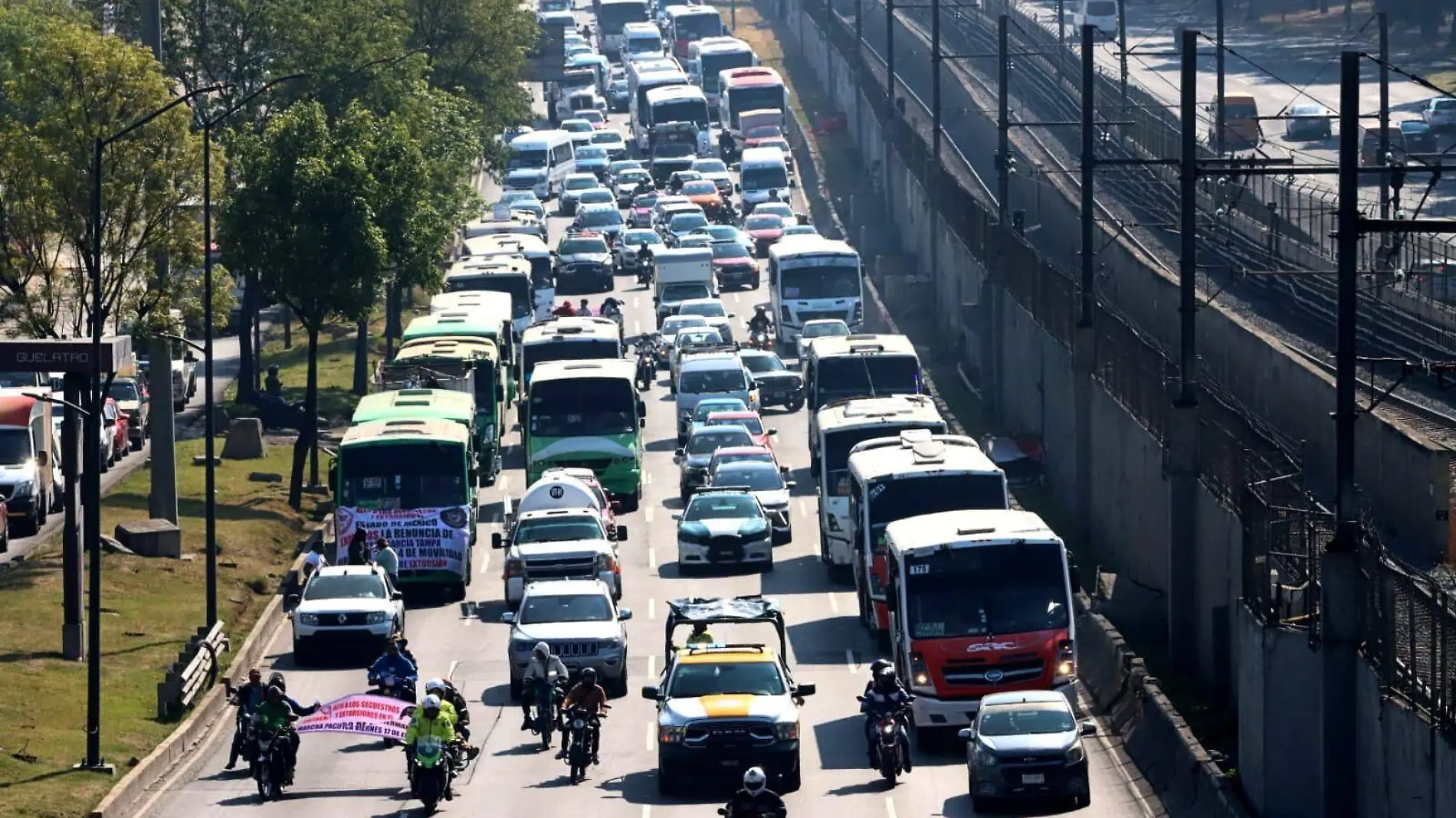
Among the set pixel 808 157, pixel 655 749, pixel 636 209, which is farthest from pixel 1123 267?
pixel 808 157

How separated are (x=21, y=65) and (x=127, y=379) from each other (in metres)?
18.1

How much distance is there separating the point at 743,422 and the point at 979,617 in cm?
2392

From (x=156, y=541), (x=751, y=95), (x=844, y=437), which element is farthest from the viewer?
(x=751, y=95)

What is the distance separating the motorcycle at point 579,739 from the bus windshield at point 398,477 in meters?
13.6

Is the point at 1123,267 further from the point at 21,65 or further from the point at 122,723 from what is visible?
the point at 122,723

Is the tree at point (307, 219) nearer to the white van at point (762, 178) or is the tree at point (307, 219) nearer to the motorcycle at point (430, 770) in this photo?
the motorcycle at point (430, 770)

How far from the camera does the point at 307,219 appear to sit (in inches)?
2212

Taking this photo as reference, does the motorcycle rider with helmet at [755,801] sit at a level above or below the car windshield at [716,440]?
above

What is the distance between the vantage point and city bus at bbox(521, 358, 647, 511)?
52625mm

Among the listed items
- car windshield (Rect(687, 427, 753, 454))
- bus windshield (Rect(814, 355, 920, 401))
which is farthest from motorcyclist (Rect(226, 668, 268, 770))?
bus windshield (Rect(814, 355, 920, 401))

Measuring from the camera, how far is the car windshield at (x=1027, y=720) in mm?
29016

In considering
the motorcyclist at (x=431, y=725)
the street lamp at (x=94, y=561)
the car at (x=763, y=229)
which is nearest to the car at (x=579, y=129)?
the car at (x=763, y=229)

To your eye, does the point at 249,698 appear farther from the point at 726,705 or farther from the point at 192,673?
the point at 726,705

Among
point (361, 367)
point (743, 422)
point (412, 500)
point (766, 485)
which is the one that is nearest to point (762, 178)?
point (361, 367)
